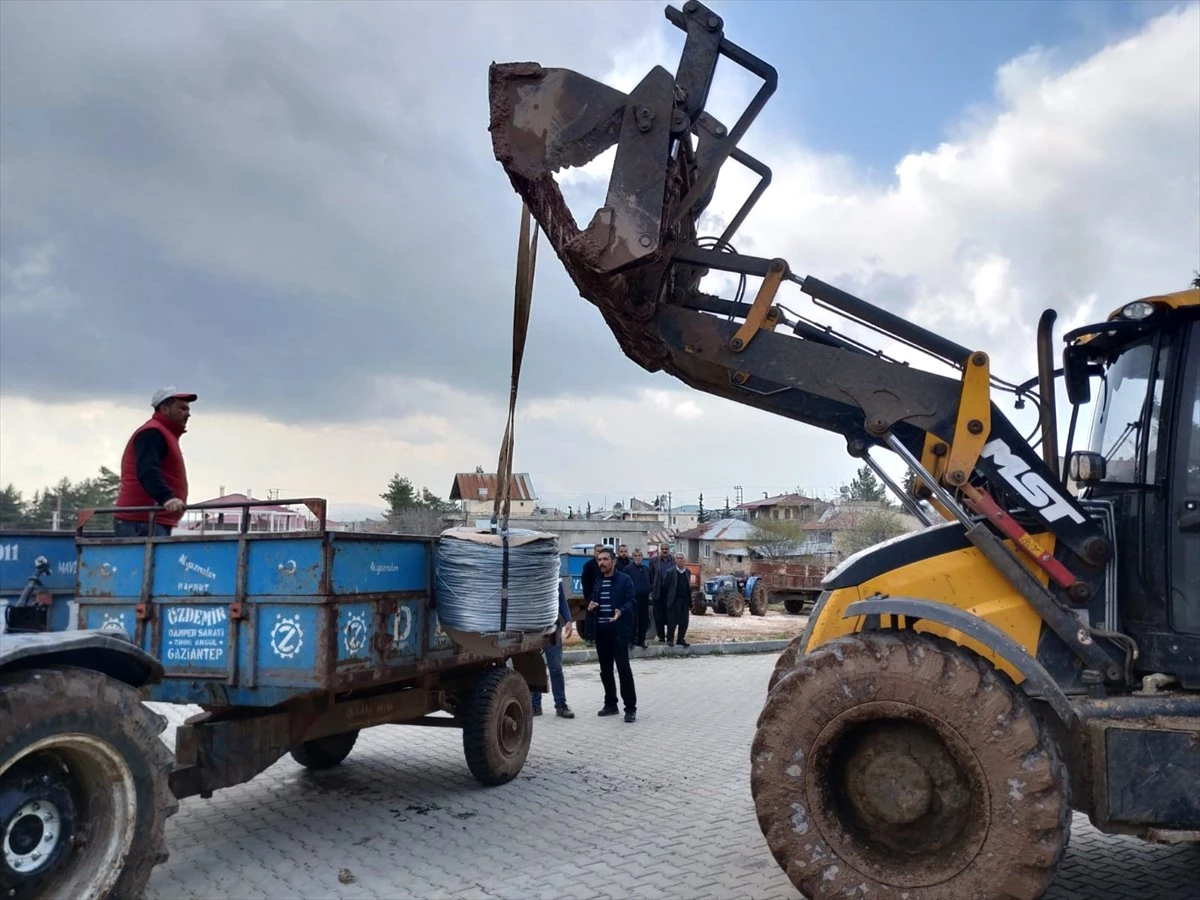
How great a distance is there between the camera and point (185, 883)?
4.94 metres

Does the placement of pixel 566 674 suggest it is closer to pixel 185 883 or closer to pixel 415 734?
pixel 415 734

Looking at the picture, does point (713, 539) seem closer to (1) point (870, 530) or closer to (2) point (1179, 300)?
(1) point (870, 530)

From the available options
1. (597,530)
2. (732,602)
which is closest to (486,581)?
(732,602)

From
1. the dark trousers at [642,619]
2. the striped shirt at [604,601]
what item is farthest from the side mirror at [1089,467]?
the dark trousers at [642,619]

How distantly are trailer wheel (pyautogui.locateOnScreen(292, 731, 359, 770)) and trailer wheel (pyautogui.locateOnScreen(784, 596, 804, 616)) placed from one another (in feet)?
79.9

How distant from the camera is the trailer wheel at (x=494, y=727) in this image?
6.85m

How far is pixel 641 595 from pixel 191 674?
1030 cm

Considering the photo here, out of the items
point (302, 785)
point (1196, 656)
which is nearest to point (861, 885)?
point (1196, 656)

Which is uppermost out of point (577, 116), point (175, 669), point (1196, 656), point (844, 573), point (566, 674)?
point (577, 116)

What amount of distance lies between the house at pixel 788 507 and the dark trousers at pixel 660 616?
67.1 m

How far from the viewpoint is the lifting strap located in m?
5.41

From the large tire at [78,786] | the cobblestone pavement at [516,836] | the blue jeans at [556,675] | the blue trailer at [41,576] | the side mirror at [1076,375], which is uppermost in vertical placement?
the side mirror at [1076,375]

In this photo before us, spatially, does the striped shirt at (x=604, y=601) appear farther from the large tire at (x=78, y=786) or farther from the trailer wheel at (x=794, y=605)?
the trailer wheel at (x=794, y=605)

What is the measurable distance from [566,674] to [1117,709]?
10.1m
